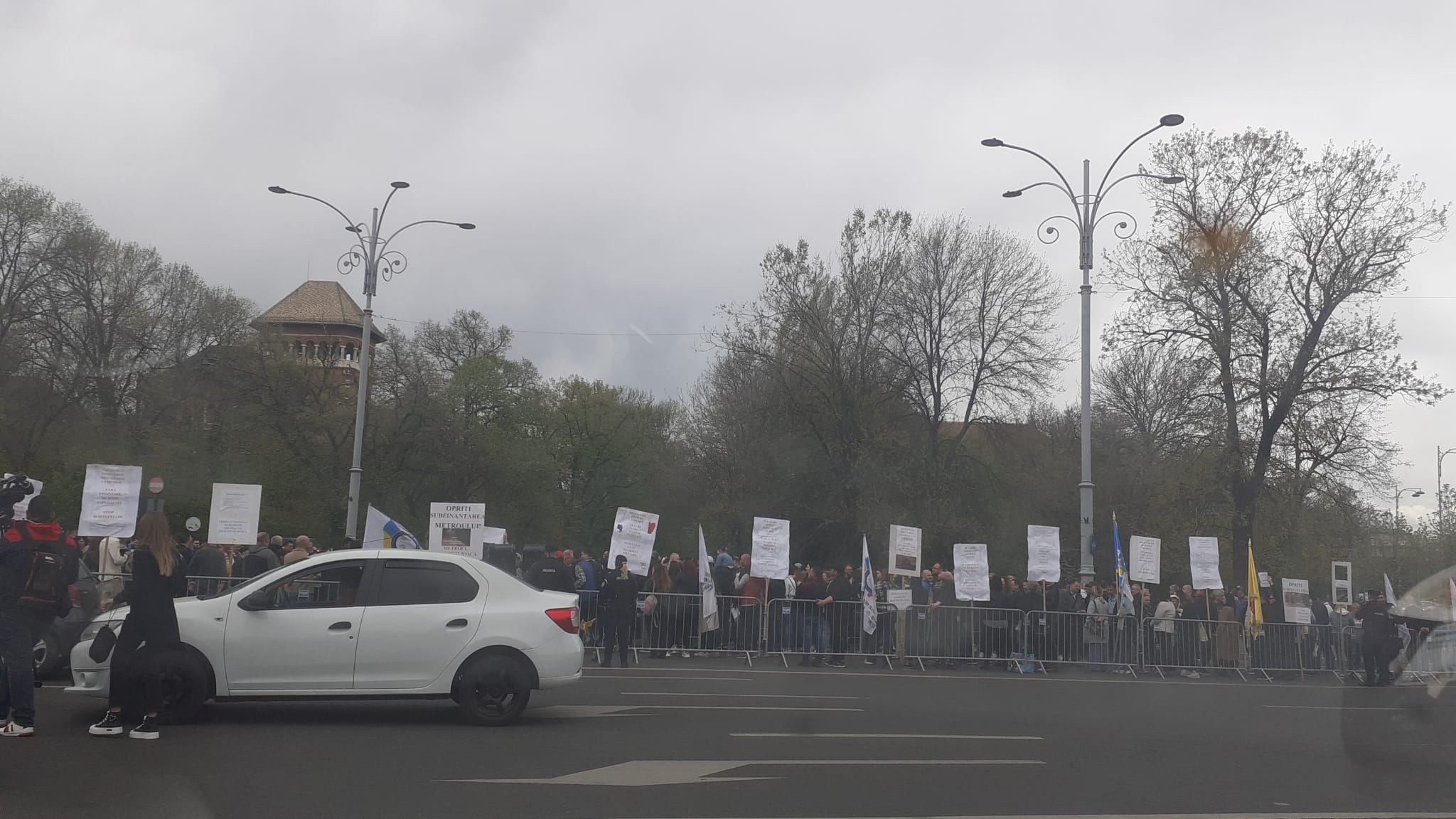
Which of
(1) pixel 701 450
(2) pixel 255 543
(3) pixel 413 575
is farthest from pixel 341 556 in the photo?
(1) pixel 701 450

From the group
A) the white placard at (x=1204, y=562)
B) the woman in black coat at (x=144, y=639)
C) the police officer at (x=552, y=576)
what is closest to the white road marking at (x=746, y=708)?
the woman in black coat at (x=144, y=639)

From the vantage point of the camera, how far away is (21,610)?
9164mm

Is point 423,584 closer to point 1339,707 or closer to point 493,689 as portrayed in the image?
point 493,689

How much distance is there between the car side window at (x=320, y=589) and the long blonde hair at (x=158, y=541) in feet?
3.53

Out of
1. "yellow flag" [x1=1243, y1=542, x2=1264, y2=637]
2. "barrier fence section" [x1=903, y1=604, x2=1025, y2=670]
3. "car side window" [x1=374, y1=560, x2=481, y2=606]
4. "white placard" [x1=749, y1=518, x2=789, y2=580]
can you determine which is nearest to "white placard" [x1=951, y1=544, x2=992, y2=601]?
"barrier fence section" [x1=903, y1=604, x2=1025, y2=670]

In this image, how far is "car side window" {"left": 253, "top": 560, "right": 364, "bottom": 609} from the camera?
35.2ft

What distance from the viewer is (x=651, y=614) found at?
21.1m

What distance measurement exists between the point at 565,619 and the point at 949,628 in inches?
476

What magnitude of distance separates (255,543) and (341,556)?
10.4 metres

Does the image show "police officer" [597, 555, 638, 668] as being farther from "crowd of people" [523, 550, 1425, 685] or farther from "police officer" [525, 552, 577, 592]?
"police officer" [525, 552, 577, 592]

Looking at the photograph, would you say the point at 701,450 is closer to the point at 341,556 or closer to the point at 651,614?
the point at 651,614

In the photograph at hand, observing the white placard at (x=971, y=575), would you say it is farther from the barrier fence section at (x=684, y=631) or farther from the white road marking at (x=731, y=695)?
the white road marking at (x=731, y=695)

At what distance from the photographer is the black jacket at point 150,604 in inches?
376

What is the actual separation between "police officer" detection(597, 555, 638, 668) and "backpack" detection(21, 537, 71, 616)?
9.62 m
